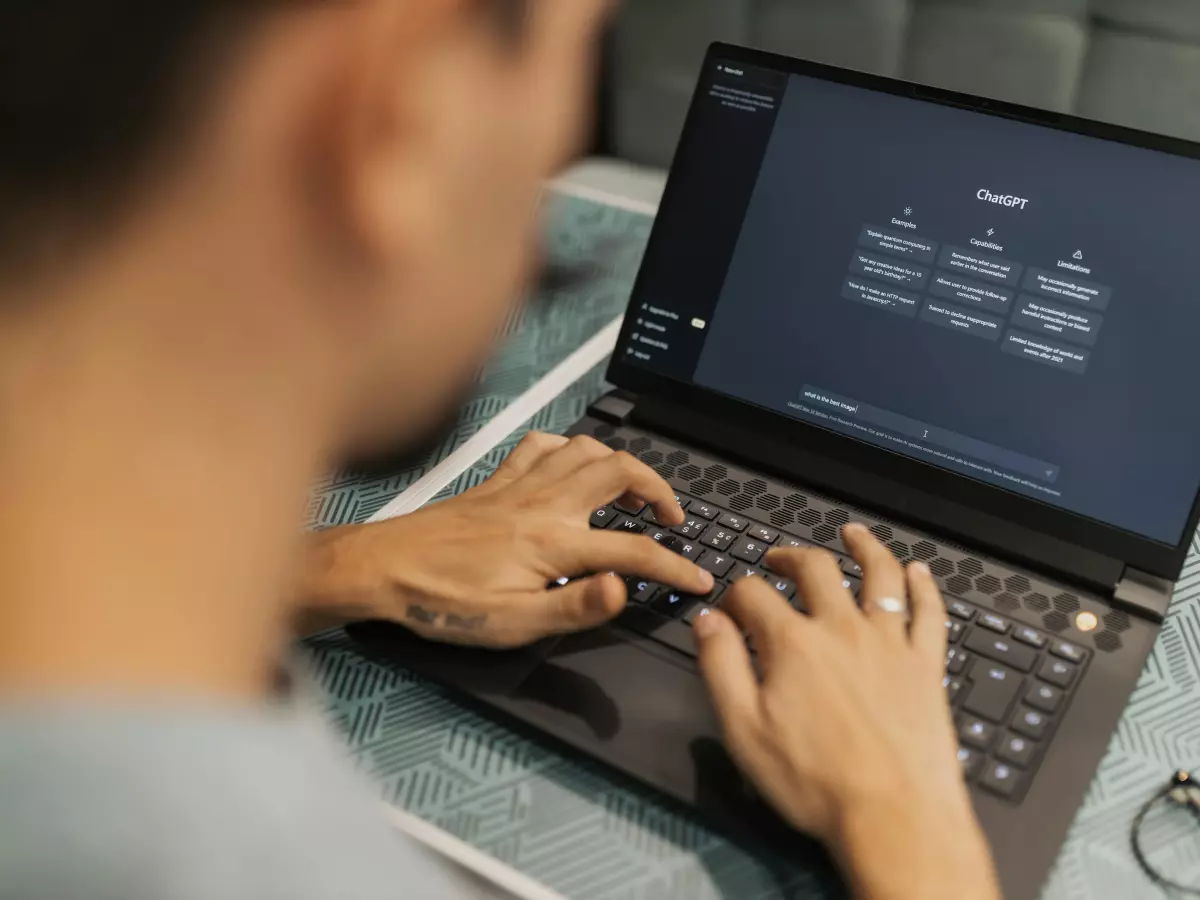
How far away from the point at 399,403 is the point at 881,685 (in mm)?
310

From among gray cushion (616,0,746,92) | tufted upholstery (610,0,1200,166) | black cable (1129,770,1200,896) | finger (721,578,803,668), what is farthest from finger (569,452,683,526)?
gray cushion (616,0,746,92)

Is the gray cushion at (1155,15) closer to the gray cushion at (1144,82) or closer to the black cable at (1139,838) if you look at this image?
the gray cushion at (1144,82)

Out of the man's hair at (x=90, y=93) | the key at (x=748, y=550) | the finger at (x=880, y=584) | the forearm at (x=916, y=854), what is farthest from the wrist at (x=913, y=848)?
the man's hair at (x=90, y=93)

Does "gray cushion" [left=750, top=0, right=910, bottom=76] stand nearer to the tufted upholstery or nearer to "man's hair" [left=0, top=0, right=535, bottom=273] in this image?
the tufted upholstery

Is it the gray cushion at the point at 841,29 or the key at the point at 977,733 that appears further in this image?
the gray cushion at the point at 841,29

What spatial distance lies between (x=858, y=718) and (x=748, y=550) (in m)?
0.17

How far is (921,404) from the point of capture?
2.37 ft

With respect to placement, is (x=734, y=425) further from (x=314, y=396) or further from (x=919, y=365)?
(x=314, y=396)

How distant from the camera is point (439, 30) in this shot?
30cm

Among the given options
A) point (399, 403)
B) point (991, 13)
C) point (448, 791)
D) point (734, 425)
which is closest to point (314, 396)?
point (399, 403)

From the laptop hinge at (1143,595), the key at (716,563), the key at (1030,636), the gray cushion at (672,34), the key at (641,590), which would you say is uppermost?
the gray cushion at (672,34)

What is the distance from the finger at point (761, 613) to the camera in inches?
22.8

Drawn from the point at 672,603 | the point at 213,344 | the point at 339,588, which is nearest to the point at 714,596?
the point at 672,603

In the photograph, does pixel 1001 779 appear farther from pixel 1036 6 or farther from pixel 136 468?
pixel 1036 6
